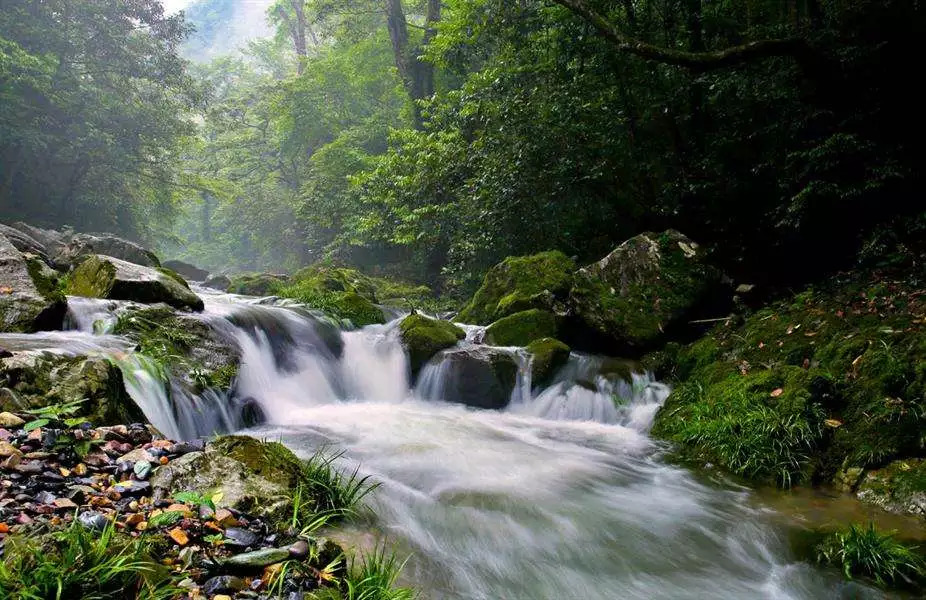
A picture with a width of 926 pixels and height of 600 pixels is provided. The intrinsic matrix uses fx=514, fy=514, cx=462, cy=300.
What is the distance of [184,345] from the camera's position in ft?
22.0

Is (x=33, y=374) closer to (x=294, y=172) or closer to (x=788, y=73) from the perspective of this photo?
(x=788, y=73)

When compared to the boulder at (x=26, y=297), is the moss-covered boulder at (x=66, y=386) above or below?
below

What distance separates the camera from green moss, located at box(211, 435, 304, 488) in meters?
3.29

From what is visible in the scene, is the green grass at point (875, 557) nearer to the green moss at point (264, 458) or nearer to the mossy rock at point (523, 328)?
the green moss at point (264, 458)

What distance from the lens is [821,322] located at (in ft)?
22.2

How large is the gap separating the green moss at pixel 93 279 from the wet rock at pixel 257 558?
22.4ft

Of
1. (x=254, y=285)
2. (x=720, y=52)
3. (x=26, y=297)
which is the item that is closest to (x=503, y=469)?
(x=26, y=297)

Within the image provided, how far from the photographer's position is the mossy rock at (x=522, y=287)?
10466mm

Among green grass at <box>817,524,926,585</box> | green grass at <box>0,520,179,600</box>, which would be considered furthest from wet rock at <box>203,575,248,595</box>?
green grass at <box>817,524,926,585</box>

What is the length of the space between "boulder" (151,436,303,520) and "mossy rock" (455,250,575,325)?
290 inches

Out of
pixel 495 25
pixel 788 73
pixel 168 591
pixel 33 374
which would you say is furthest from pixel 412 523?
pixel 495 25

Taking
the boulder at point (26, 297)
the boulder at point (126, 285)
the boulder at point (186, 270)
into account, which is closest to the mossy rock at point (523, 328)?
the boulder at point (126, 285)

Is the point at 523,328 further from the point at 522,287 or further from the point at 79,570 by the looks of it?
the point at 79,570

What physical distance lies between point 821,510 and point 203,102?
28815 mm
